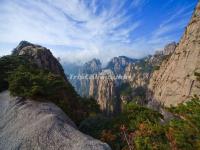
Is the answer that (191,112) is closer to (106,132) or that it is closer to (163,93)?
(106,132)

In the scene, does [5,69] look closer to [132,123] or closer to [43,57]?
[132,123]

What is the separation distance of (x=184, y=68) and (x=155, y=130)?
47.3 meters

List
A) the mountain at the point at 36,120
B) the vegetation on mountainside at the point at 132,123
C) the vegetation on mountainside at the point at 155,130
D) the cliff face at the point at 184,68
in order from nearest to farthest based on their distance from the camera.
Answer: the mountain at the point at 36,120, the vegetation on mountainside at the point at 155,130, the vegetation on mountainside at the point at 132,123, the cliff face at the point at 184,68

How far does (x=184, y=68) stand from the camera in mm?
57969

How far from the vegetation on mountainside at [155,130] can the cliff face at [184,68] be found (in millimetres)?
36888

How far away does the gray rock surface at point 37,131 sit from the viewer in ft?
37.0

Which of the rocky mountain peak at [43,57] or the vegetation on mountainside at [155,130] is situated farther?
the rocky mountain peak at [43,57]

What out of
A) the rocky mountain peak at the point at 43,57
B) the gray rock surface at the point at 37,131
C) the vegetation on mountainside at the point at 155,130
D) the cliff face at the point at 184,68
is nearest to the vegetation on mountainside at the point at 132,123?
the vegetation on mountainside at the point at 155,130

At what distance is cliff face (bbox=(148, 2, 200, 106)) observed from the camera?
54425mm

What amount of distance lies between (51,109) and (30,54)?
86.1 ft

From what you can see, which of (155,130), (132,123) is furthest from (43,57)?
(155,130)

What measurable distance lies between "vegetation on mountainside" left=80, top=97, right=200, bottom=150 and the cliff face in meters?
36.9

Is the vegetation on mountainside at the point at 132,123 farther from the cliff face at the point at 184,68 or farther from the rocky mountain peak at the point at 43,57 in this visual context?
the cliff face at the point at 184,68

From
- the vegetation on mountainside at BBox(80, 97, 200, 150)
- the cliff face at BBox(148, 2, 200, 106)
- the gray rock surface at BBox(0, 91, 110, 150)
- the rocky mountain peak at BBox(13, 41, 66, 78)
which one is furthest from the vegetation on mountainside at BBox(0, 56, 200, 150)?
the cliff face at BBox(148, 2, 200, 106)
